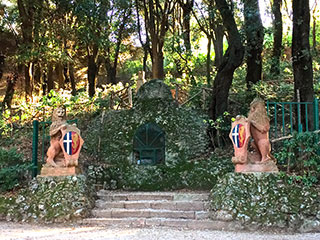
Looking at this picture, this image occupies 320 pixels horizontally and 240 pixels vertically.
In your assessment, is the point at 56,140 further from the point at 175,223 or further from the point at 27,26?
the point at 27,26

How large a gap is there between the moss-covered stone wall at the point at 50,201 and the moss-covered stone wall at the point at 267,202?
2.69 metres

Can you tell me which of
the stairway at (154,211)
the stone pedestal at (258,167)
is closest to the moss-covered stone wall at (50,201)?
the stairway at (154,211)

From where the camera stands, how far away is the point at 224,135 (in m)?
10.2

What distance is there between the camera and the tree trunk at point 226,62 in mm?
9611

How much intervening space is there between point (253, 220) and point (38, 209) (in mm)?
4174

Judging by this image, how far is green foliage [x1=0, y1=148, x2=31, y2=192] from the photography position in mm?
7566

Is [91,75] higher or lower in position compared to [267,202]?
higher

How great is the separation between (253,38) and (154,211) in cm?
692

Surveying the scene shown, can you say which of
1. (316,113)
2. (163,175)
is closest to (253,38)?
(316,113)

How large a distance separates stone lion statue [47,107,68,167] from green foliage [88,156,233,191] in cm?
159

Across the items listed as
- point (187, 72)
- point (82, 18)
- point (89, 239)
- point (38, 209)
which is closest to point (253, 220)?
point (89, 239)

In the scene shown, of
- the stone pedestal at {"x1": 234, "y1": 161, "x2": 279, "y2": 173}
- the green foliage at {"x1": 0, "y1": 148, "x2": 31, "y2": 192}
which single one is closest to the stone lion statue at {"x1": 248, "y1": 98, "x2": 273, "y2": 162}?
the stone pedestal at {"x1": 234, "y1": 161, "x2": 279, "y2": 173}

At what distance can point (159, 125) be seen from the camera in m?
9.86

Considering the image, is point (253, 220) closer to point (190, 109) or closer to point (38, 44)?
point (190, 109)
